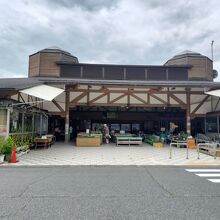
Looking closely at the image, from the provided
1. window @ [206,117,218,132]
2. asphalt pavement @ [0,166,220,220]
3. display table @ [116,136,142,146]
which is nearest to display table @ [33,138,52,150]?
display table @ [116,136,142,146]

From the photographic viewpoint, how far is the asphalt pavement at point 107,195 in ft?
11.6

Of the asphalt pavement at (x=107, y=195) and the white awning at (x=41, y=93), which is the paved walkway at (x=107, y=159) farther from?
the white awning at (x=41, y=93)

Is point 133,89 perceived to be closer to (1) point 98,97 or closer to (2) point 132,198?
(1) point 98,97

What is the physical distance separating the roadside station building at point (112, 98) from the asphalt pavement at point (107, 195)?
531cm

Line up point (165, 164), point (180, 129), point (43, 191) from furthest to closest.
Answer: point (180, 129) < point (165, 164) < point (43, 191)

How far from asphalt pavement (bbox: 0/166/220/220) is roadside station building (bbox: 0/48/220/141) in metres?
→ 5.31

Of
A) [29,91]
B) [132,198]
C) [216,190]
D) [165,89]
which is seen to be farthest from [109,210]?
[165,89]

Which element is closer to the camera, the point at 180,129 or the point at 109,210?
the point at 109,210

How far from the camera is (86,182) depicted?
557 centimetres

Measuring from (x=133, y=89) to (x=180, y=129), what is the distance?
7413mm

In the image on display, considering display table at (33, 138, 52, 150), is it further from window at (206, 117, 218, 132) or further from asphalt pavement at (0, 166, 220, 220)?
window at (206, 117, 218, 132)

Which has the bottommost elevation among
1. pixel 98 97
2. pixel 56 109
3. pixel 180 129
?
pixel 180 129

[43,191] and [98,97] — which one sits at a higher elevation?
[98,97]

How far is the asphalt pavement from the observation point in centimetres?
354
